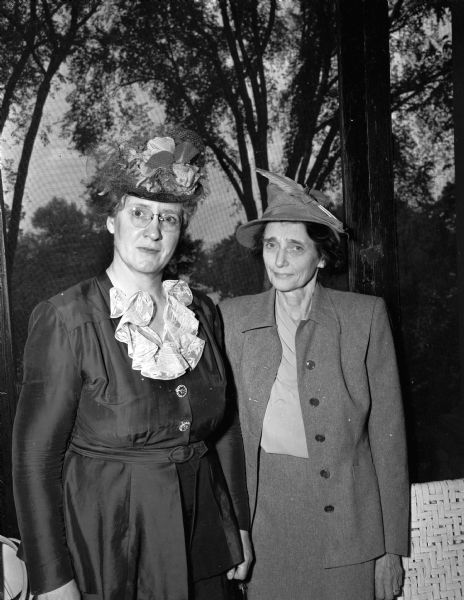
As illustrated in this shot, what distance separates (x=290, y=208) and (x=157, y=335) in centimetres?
77

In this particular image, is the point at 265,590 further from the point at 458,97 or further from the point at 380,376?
the point at 458,97

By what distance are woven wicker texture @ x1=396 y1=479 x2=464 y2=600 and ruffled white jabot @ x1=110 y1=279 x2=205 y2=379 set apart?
1216mm

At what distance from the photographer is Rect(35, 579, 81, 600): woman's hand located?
1.92 meters

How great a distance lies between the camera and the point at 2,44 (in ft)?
8.79

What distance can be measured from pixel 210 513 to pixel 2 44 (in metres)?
2.07

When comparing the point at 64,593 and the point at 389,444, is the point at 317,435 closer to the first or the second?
the point at 389,444

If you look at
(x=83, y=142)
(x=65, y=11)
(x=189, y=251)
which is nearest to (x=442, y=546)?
(x=189, y=251)

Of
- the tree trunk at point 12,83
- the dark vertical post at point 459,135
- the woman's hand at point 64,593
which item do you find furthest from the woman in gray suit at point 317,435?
the tree trunk at point 12,83

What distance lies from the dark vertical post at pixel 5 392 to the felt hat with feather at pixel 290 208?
3.33 ft

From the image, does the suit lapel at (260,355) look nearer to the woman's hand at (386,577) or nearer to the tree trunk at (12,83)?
the woman's hand at (386,577)

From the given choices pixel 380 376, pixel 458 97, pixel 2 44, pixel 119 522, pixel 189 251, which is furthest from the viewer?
pixel 458 97

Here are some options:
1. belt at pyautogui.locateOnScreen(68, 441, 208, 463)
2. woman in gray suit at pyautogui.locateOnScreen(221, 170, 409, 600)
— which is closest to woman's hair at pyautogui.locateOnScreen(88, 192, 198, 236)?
woman in gray suit at pyautogui.locateOnScreen(221, 170, 409, 600)

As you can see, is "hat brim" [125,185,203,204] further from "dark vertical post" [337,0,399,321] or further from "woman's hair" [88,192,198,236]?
"dark vertical post" [337,0,399,321]

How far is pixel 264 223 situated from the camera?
262 cm
